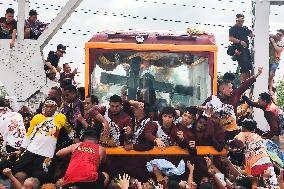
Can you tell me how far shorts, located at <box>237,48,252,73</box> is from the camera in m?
9.39

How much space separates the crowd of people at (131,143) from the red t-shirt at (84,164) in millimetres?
13

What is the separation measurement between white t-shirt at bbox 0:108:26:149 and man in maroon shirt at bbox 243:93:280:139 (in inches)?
146

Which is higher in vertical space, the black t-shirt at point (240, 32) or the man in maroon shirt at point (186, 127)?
the black t-shirt at point (240, 32)

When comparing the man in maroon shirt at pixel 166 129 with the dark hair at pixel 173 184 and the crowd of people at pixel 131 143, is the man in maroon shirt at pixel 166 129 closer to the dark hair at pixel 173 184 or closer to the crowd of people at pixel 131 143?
the crowd of people at pixel 131 143

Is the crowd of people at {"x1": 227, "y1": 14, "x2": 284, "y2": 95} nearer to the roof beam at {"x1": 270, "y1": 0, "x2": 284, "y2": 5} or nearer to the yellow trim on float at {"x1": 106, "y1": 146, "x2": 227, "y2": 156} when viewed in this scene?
the roof beam at {"x1": 270, "y1": 0, "x2": 284, "y2": 5}

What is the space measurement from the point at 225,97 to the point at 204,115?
2.83 ft

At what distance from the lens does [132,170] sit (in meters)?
6.57

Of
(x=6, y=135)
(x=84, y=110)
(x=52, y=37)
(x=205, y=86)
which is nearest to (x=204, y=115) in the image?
(x=205, y=86)

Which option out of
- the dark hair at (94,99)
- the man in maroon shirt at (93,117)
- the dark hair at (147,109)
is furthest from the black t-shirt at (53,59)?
the dark hair at (147,109)

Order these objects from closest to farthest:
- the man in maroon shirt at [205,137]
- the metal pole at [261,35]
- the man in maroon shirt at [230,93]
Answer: the man in maroon shirt at [205,137] < the man in maroon shirt at [230,93] < the metal pole at [261,35]

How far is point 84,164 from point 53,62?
5.11m

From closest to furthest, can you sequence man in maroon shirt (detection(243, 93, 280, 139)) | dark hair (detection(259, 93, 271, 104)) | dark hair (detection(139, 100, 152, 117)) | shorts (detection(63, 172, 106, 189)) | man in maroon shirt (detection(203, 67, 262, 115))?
shorts (detection(63, 172, 106, 189)) → dark hair (detection(139, 100, 152, 117)) → man in maroon shirt (detection(203, 67, 262, 115)) → man in maroon shirt (detection(243, 93, 280, 139)) → dark hair (detection(259, 93, 271, 104))

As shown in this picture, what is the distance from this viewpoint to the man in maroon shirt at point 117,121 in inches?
258

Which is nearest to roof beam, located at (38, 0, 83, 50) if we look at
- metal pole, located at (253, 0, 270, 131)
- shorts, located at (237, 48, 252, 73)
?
shorts, located at (237, 48, 252, 73)
